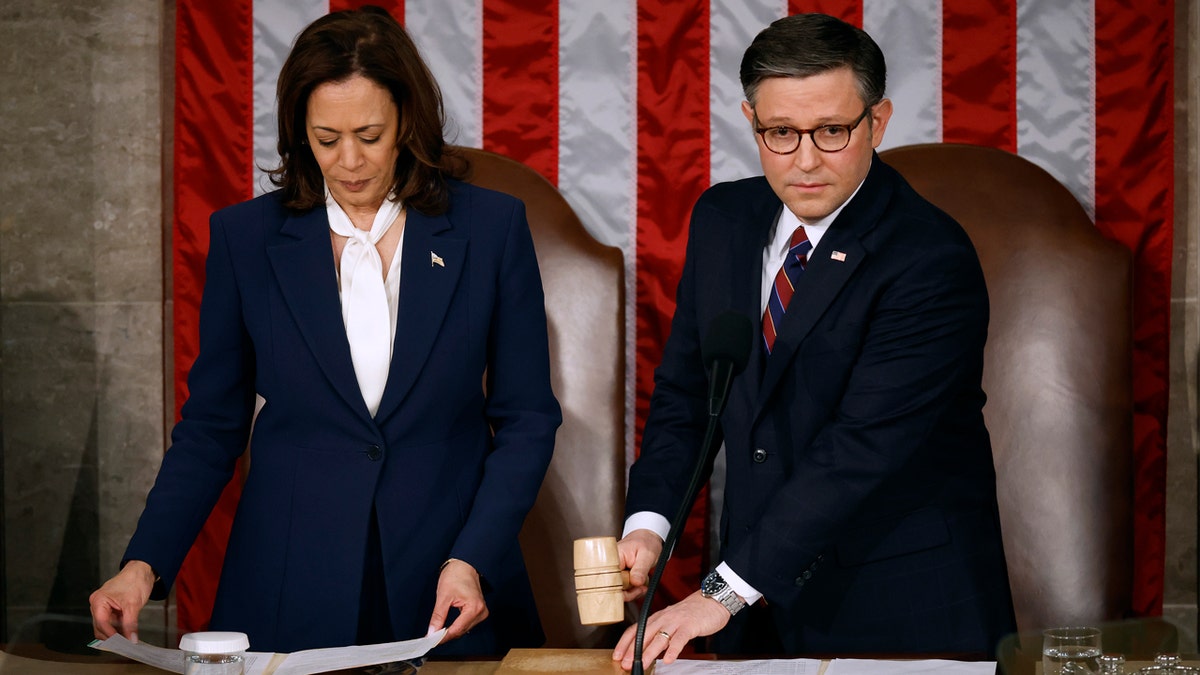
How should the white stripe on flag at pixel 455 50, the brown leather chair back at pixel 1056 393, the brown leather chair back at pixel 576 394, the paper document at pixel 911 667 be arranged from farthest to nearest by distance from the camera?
the white stripe on flag at pixel 455 50 < the brown leather chair back at pixel 576 394 < the brown leather chair back at pixel 1056 393 < the paper document at pixel 911 667

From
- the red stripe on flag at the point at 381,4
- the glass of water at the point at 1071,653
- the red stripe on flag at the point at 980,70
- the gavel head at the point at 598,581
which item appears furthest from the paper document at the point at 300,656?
the red stripe on flag at the point at 980,70

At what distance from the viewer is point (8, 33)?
323 centimetres

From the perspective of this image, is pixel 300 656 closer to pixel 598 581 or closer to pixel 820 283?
pixel 598 581

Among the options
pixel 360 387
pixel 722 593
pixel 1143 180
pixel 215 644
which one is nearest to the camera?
pixel 215 644

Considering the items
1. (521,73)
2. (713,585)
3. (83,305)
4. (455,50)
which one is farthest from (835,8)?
(83,305)

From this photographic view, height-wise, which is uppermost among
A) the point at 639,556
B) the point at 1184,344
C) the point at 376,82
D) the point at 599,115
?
the point at 599,115

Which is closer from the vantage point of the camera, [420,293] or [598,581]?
[598,581]

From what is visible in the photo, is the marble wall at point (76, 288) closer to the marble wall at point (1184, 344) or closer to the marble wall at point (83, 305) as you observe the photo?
the marble wall at point (83, 305)

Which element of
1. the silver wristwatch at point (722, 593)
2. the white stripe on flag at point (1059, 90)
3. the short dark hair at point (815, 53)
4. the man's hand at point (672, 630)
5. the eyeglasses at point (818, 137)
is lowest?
the man's hand at point (672, 630)

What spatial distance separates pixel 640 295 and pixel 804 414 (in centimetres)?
126

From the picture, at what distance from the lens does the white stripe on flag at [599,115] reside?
316cm

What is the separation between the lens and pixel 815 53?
1900mm

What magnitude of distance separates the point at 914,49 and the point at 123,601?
86.8 inches

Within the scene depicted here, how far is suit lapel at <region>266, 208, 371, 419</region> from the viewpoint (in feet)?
6.47
